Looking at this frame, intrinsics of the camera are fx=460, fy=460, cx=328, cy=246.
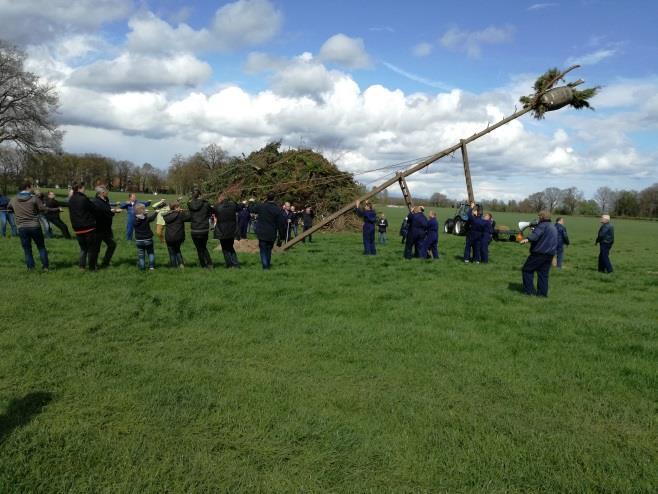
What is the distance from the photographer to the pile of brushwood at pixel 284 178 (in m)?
26.4

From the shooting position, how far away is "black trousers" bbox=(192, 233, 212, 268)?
11.0 metres

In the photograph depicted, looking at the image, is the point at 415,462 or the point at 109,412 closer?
the point at 415,462

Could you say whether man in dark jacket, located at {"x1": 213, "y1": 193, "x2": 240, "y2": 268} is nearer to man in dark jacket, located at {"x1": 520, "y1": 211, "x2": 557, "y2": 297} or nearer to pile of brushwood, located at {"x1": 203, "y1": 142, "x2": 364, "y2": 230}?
man in dark jacket, located at {"x1": 520, "y1": 211, "x2": 557, "y2": 297}

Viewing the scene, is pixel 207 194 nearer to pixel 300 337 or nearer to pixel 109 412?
pixel 300 337

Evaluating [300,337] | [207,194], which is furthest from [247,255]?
[207,194]

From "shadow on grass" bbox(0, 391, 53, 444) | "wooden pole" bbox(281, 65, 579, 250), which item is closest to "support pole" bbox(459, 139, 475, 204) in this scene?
"wooden pole" bbox(281, 65, 579, 250)

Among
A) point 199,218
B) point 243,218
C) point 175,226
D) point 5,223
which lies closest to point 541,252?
point 199,218

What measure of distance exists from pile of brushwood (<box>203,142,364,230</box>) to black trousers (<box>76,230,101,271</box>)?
1573 cm

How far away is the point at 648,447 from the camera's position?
13.2 ft

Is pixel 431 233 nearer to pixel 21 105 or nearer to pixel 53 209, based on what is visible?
pixel 53 209

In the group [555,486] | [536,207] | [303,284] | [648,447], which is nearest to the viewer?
[555,486]

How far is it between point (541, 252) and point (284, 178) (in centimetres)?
1931

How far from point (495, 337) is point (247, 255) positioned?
9111mm

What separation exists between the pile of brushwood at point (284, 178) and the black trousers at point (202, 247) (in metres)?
14.5
